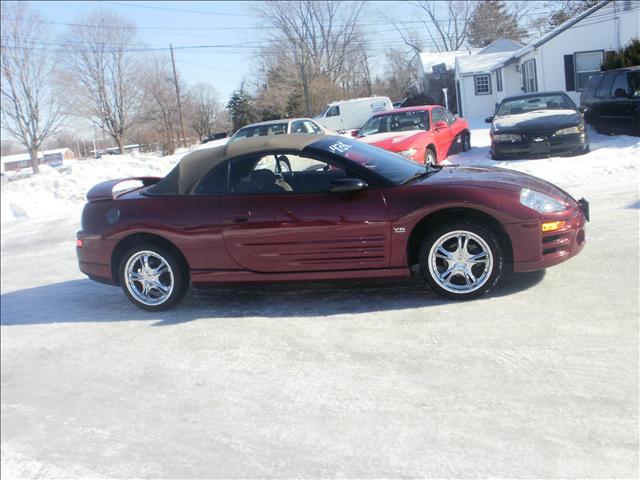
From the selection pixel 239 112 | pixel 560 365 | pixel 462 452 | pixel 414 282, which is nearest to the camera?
pixel 462 452

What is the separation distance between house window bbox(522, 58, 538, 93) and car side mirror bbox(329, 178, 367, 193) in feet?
50.5

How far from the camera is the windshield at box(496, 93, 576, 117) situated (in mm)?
12617

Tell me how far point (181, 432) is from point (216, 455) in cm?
36

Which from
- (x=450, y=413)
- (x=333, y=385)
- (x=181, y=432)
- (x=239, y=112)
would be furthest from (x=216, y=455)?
(x=239, y=112)

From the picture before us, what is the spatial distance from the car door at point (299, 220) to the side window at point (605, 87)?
854 centimetres

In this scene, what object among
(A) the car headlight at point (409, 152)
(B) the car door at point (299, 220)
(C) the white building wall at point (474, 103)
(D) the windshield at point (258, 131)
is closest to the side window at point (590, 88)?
(A) the car headlight at point (409, 152)

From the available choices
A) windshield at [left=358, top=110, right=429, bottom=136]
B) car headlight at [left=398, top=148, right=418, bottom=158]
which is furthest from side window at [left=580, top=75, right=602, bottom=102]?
car headlight at [left=398, top=148, right=418, bottom=158]

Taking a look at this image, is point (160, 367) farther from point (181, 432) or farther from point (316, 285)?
point (316, 285)

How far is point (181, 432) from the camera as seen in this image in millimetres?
3412

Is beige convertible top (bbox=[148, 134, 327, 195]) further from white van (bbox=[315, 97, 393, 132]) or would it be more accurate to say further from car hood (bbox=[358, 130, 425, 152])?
car hood (bbox=[358, 130, 425, 152])

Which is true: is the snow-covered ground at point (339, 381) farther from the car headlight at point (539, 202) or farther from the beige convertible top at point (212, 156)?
the beige convertible top at point (212, 156)

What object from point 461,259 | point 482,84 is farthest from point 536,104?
point 482,84

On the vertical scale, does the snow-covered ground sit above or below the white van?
below

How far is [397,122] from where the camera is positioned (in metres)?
12.5
